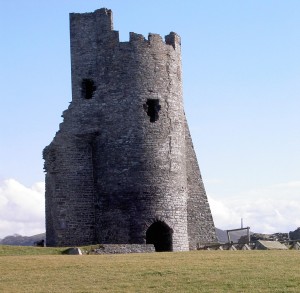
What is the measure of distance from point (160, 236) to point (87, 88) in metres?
7.46

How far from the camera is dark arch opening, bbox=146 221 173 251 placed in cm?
3684

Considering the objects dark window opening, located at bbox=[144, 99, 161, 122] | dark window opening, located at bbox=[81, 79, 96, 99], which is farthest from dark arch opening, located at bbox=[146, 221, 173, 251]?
dark window opening, located at bbox=[81, 79, 96, 99]

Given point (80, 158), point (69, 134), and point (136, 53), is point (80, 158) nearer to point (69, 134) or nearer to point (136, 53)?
point (69, 134)

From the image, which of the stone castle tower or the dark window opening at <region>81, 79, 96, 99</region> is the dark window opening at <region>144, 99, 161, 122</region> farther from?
the dark window opening at <region>81, 79, 96, 99</region>

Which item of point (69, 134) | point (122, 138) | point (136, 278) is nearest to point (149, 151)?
point (122, 138)

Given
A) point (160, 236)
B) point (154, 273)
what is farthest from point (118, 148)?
point (154, 273)

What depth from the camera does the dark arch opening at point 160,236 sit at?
1451 inches

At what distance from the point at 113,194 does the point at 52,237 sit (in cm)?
350

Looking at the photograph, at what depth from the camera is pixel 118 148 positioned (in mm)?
36562

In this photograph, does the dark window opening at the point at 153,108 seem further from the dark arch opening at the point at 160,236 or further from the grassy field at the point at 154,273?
the grassy field at the point at 154,273

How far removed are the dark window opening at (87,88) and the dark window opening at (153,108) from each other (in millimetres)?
2735

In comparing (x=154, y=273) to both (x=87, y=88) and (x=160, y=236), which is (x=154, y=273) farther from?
(x=87, y=88)

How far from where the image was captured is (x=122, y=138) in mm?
36562

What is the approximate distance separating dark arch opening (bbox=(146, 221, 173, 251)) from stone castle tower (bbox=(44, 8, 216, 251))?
0.15 feet
